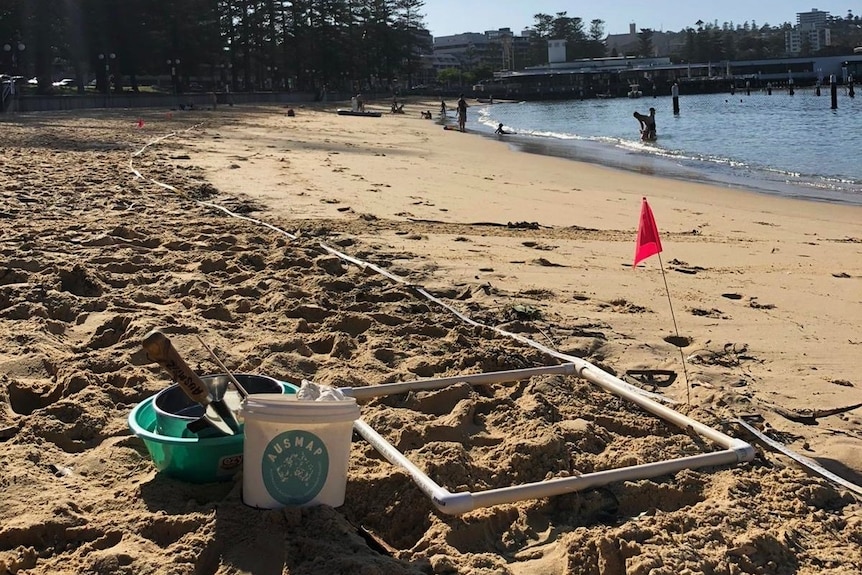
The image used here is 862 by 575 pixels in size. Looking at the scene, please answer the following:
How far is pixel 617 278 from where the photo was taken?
5.75 m

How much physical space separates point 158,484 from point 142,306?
225 cm

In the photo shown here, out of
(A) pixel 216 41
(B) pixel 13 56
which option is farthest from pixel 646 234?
(A) pixel 216 41

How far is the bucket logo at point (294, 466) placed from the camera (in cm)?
223

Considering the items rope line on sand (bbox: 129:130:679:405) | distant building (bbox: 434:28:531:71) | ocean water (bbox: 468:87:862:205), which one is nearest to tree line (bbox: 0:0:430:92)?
ocean water (bbox: 468:87:862:205)

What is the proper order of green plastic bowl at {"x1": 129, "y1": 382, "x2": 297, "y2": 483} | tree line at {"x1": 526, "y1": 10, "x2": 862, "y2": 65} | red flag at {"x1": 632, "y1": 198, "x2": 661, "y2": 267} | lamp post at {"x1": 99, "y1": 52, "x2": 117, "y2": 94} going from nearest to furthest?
green plastic bowl at {"x1": 129, "y1": 382, "x2": 297, "y2": 483} < red flag at {"x1": 632, "y1": 198, "x2": 661, "y2": 267} < lamp post at {"x1": 99, "y1": 52, "x2": 117, "y2": 94} < tree line at {"x1": 526, "y1": 10, "x2": 862, "y2": 65}

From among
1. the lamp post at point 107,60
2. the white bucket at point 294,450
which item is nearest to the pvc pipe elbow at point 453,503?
the white bucket at point 294,450

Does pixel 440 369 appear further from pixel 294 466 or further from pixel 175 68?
pixel 175 68

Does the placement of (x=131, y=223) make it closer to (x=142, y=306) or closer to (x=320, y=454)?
(x=142, y=306)

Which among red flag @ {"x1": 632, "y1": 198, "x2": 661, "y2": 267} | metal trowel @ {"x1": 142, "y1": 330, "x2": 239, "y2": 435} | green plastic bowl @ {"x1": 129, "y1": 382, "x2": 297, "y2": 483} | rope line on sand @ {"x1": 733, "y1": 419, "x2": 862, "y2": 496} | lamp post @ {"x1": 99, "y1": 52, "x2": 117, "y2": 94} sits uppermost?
lamp post @ {"x1": 99, "y1": 52, "x2": 117, "y2": 94}

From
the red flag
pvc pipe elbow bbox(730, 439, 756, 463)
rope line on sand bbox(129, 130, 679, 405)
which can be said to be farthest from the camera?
the red flag

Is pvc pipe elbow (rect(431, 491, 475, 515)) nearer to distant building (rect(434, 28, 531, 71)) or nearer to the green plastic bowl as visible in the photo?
the green plastic bowl

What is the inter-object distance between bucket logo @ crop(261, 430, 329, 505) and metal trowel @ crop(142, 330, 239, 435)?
0.98 feet

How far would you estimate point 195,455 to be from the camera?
2.48 m

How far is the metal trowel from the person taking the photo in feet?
7.53
